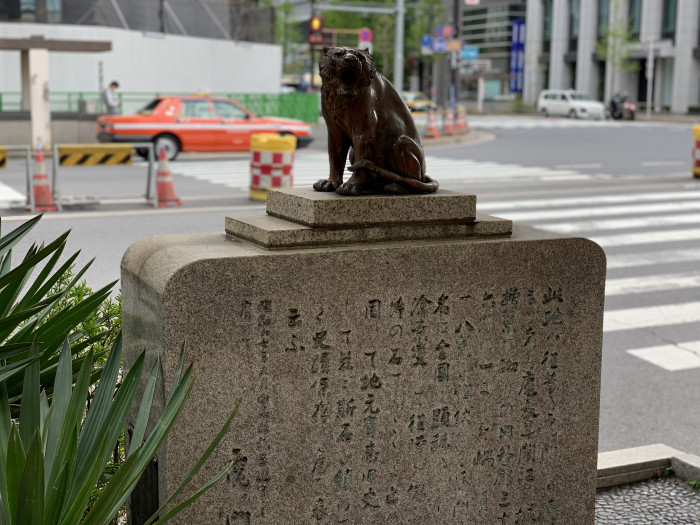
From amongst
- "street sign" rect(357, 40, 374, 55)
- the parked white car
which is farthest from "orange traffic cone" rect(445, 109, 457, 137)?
the parked white car

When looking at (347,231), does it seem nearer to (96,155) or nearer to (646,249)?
(646,249)

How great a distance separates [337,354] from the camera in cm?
355

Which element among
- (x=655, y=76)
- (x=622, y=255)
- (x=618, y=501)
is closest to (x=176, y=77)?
(x=622, y=255)

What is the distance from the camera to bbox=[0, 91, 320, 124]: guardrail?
26.3 metres

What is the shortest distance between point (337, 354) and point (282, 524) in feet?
2.16

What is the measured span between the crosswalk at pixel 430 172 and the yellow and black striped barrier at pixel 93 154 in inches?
113

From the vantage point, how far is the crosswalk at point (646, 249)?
8258 millimetres

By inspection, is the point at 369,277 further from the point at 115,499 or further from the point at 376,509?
the point at 115,499

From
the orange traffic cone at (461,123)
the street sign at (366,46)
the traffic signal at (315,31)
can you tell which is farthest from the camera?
the traffic signal at (315,31)

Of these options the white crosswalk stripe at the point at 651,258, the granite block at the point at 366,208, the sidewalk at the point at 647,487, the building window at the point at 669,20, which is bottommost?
the sidewalk at the point at 647,487

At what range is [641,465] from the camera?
503cm

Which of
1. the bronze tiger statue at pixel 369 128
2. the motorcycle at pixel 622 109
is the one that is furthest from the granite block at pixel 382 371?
the motorcycle at pixel 622 109

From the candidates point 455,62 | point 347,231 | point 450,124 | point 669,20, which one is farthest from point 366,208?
point 669,20

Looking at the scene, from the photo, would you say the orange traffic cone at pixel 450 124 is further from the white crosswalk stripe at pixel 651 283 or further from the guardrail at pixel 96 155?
the white crosswalk stripe at pixel 651 283
